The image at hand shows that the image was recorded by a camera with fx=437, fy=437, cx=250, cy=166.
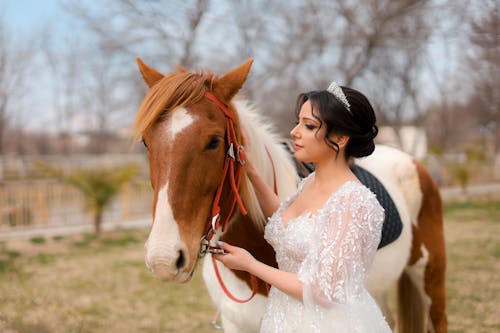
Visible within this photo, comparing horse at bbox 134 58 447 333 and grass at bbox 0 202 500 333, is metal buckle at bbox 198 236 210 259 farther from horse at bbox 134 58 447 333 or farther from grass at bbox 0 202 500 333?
grass at bbox 0 202 500 333

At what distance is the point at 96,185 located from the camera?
9320 millimetres

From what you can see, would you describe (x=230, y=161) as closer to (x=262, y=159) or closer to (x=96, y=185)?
(x=262, y=159)

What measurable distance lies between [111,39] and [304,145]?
9.49 meters

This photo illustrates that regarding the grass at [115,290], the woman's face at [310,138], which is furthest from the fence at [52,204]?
the woman's face at [310,138]

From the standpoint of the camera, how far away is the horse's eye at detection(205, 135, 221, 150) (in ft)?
5.82

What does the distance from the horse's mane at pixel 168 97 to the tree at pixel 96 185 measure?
792 cm

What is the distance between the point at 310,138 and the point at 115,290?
5.20 m

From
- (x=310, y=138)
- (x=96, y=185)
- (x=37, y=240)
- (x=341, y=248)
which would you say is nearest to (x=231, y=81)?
(x=310, y=138)

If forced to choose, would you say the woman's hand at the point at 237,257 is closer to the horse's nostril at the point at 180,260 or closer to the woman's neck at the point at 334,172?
the horse's nostril at the point at 180,260

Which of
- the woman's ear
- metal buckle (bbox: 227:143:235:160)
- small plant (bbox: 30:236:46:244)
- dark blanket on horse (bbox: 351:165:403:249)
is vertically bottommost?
small plant (bbox: 30:236:46:244)

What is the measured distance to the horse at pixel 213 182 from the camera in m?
1.62

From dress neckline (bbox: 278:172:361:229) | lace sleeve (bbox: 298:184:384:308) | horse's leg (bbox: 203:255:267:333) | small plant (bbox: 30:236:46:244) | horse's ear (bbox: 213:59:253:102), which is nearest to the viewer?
lace sleeve (bbox: 298:184:384:308)

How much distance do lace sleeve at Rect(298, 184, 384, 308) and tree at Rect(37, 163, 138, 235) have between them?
8.46 metres

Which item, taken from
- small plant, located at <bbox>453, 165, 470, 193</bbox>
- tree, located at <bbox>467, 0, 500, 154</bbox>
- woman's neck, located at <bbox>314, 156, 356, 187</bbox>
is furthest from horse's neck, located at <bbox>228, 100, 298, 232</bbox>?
small plant, located at <bbox>453, 165, 470, 193</bbox>
